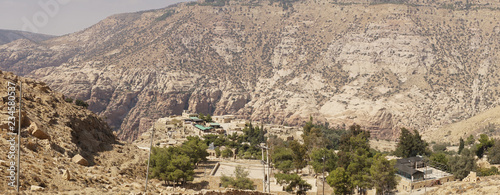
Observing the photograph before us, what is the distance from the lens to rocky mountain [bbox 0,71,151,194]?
1478cm

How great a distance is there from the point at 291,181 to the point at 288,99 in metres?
97.2

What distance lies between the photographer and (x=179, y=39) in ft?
541

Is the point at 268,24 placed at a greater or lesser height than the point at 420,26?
greater

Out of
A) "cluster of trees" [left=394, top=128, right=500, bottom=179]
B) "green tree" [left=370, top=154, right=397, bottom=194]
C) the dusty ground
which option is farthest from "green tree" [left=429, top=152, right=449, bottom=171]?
the dusty ground

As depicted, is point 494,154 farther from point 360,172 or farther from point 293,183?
point 293,183

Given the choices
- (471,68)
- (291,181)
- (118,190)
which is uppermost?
(471,68)

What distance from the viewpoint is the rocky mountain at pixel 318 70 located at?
118250mm

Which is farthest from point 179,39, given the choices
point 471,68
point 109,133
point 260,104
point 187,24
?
point 109,133

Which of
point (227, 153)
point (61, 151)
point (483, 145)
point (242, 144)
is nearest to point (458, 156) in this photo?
point (483, 145)

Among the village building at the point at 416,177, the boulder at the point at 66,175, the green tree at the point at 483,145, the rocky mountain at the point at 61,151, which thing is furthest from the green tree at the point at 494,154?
the boulder at the point at 66,175

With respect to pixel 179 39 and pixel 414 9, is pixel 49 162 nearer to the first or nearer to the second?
pixel 179 39

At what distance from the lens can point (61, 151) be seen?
2025 centimetres

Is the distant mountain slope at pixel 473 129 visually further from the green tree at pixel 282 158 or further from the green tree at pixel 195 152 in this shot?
the green tree at pixel 195 152

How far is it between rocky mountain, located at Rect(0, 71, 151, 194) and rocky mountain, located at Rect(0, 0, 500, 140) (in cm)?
9827
